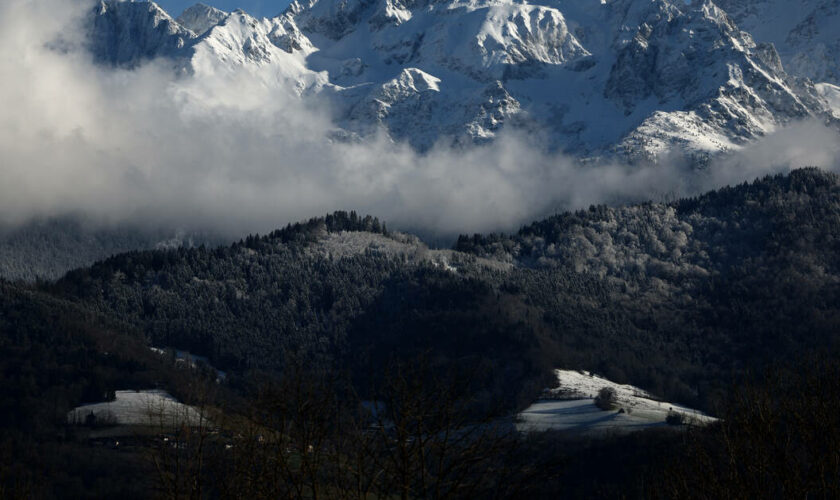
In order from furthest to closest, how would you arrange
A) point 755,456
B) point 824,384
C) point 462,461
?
point 824,384
point 755,456
point 462,461

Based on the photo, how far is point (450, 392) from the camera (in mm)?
49281

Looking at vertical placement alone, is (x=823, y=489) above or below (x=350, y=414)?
below

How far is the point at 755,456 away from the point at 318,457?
24280 mm

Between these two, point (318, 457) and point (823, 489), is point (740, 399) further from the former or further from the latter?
point (318, 457)

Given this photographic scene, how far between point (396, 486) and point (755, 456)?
69.2 feet

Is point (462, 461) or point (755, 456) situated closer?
point (462, 461)

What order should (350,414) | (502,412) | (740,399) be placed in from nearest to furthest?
(502,412)
(350,414)
(740,399)

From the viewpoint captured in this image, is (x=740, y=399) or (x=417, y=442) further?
(x=740, y=399)

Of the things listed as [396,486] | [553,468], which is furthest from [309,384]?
[553,468]

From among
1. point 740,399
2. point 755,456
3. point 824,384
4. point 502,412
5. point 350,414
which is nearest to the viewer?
point 502,412

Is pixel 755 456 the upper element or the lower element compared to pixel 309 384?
lower

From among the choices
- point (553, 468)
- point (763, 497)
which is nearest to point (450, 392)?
point (553, 468)

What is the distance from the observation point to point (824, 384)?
228ft

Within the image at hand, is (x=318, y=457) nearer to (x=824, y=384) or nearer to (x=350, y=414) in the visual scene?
(x=350, y=414)
